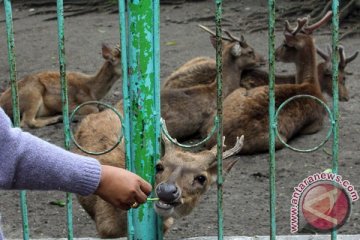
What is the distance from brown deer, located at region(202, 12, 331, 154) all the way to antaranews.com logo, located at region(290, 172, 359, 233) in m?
3.70

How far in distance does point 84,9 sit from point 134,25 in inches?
471

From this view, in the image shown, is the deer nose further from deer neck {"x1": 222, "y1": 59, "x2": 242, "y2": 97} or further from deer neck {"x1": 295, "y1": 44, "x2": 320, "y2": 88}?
deer neck {"x1": 222, "y1": 59, "x2": 242, "y2": 97}

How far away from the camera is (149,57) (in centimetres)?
416

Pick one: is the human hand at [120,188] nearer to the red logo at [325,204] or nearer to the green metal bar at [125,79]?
the green metal bar at [125,79]

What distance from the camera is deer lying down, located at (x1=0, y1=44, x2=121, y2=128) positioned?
9461 mm

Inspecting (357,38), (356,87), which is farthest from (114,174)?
(357,38)

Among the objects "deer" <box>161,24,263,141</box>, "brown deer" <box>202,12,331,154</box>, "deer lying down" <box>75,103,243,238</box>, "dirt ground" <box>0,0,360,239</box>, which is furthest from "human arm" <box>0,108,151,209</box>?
"deer" <box>161,24,263,141</box>

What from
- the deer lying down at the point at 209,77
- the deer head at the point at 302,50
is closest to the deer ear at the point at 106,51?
the deer lying down at the point at 209,77

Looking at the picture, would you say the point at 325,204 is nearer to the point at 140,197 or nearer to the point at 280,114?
the point at 140,197

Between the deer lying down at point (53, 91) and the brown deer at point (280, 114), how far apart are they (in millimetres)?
1603

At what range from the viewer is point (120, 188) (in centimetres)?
330

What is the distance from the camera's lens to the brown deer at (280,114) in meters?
8.25

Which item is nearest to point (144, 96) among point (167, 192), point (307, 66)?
point (167, 192)

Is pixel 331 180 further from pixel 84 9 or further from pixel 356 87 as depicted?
pixel 84 9
